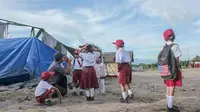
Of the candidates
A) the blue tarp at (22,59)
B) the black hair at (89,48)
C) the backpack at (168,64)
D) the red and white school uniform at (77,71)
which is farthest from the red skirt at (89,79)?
the blue tarp at (22,59)

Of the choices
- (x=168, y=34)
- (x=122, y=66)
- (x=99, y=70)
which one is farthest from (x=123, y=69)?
(x=99, y=70)

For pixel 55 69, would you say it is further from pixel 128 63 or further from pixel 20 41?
pixel 20 41

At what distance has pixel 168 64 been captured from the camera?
245 inches

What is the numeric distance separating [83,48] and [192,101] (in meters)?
→ 3.40

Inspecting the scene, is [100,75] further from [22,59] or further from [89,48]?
[22,59]

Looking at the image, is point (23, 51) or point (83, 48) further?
point (23, 51)

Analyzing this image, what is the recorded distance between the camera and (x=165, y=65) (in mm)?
6250

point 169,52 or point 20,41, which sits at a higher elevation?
point 20,41

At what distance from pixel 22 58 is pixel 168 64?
778 cm

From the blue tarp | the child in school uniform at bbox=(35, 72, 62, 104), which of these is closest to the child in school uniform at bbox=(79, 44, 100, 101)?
the child in school uniform at bbox=(35, 72, 62, 104)

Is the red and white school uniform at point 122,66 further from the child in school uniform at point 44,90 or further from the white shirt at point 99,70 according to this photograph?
the white shirt at point 99,70

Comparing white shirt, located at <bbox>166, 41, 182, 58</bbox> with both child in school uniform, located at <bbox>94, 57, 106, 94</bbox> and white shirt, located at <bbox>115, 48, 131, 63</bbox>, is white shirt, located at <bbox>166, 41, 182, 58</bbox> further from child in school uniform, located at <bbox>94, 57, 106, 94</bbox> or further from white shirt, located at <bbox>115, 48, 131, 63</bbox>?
child in school uniform, located at <bbox>94, 57, 106, 94</bbox>

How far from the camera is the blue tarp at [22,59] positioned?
40.7 ft

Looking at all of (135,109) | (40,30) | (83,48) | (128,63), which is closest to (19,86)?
(40,30)
